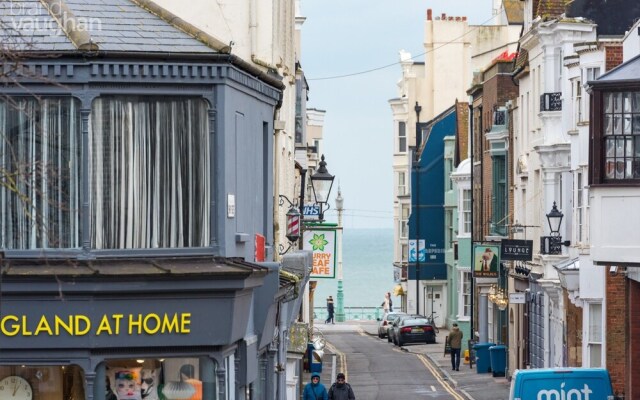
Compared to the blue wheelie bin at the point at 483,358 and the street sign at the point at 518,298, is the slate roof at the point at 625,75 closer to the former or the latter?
the street sign at the point at 518,298

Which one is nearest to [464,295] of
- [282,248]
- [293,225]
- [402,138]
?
[402,138]

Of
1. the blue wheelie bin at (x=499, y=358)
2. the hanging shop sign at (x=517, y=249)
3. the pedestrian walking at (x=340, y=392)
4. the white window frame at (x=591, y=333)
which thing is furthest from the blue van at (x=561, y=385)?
the blue wheelie bin at (x=499, y=358)

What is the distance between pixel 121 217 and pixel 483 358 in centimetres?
3712

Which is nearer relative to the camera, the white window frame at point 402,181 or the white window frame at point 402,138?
the white window frame at point 402,181

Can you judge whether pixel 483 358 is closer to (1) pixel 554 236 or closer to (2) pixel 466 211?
(1) pixel 554 236

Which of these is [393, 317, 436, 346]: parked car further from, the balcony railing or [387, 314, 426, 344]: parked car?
the balcony railing

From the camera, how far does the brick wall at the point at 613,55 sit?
109 ft

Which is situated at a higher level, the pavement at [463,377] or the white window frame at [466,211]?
the white window frame at [466,211]

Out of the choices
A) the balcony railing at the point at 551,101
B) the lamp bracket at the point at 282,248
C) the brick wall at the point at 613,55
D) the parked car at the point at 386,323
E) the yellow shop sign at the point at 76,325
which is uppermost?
the brick wall at the point at 613,55

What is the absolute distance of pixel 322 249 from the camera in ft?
137

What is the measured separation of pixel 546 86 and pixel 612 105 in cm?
1970

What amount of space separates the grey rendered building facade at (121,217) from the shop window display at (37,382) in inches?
0.8

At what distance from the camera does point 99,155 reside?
1780 centimetres
